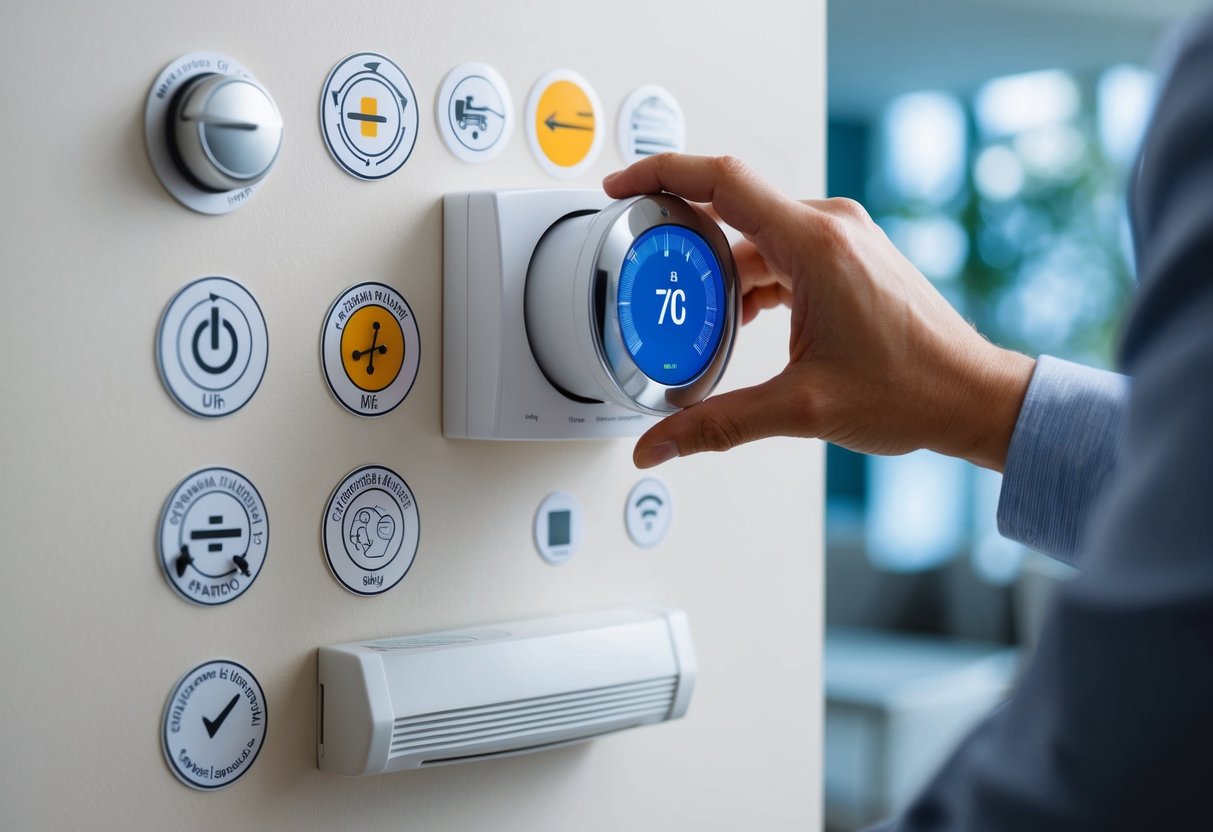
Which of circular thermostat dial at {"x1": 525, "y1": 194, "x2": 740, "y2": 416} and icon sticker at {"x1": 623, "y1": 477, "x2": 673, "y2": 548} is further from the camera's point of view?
icon sticker at {"x1": 623, "y1": 477, "x2": 673, "y2": 548}

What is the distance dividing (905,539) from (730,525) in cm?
524

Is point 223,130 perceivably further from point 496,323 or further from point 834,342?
point 834,342

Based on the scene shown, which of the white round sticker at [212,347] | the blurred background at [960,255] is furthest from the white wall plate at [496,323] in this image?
the blurred background at [960,255]

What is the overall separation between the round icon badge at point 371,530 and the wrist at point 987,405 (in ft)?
1.03

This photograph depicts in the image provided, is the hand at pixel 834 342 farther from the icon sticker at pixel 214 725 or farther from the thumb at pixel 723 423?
the icon sticker at pixel 214 725

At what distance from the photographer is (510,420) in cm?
61

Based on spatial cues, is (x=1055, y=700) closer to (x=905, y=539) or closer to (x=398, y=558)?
(x=398, y=558)

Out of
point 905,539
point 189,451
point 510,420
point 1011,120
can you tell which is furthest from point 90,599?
point 905,539

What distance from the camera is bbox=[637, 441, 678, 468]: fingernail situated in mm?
613

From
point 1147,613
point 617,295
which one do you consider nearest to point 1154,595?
point 1147,613

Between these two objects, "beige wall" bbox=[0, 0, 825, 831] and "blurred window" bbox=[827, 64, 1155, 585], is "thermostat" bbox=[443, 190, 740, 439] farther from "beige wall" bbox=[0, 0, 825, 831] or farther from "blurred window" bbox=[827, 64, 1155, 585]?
"blurred window" bbox=[827, 64, 1155, 585]

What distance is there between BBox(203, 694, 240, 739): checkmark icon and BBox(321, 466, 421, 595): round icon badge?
0.08 metres

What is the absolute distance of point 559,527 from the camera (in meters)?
0.68

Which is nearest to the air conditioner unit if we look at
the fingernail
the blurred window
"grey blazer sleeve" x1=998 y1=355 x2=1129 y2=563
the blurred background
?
the fingernail
